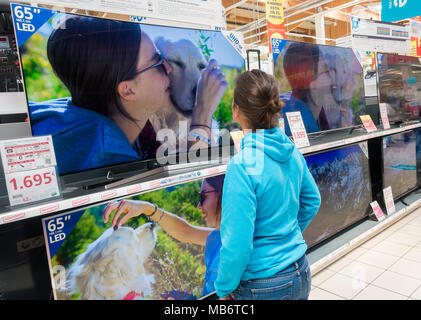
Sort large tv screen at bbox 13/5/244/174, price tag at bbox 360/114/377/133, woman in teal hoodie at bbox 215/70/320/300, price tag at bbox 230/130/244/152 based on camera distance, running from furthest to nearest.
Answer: price tag at bbox 360/114/377/133
price tag at bbox 230/130/244/152
large tv screen at bbox 13/5/244/174
woman in teal hoodie at bbox 215/70/320/300

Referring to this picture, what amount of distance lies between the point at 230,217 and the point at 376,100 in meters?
3.93

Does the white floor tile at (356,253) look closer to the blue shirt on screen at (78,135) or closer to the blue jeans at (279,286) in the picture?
the blue jeans at (279,286)

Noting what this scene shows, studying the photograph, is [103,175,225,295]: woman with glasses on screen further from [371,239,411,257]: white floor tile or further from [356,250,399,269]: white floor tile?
[371,239,411,257]: white floor tile

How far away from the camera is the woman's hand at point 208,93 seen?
2.09 m

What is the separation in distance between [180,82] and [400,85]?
3.59 m

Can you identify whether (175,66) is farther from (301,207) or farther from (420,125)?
(420,125)

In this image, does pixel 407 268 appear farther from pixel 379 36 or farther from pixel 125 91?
pixel 379 36

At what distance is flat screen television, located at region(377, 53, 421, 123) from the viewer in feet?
12.6

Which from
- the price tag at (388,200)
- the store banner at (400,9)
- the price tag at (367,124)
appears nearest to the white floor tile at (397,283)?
the price tag at (388,200)

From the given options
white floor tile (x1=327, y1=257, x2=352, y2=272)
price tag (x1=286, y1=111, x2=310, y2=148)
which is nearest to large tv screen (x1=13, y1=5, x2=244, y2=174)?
price tag (x1=286, y1=111, x2=310, y2=148)

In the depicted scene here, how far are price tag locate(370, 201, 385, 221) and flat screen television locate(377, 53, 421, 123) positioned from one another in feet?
4.41

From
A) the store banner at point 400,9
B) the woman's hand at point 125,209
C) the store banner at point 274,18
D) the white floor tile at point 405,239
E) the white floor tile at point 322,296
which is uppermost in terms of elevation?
the store banner at point 274,18

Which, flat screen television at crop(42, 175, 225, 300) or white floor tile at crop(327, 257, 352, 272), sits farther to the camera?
white floor tile at crop(327, 257, 352, 272)
